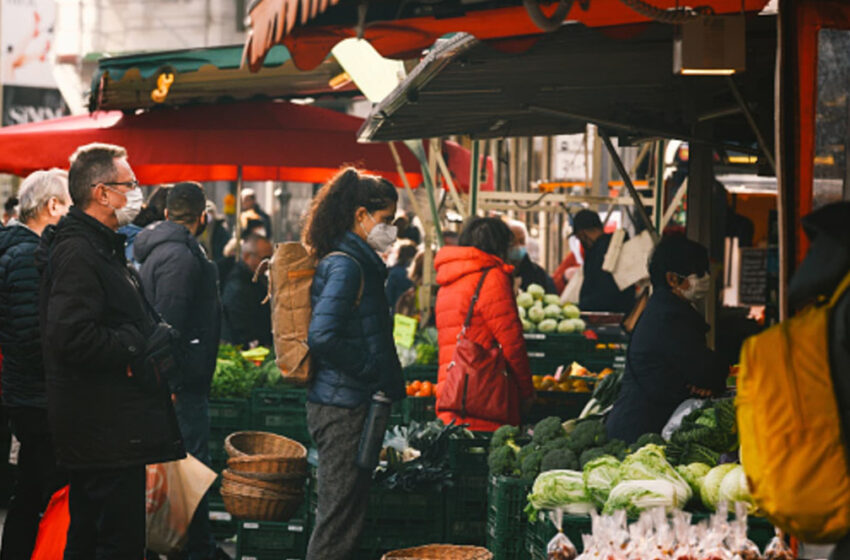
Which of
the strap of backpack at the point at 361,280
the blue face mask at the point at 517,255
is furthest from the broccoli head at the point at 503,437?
the blue face mask at the point at 517,255

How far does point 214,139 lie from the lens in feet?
39.5

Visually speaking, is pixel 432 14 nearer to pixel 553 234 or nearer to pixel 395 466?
pixel 395 466

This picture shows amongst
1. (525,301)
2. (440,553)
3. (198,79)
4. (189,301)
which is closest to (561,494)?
(440,553)

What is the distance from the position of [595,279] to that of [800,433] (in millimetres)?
9593

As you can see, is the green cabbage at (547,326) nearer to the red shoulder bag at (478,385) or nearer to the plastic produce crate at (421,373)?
the plastic produce crate at (421,373)

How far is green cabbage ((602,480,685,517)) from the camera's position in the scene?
493cm

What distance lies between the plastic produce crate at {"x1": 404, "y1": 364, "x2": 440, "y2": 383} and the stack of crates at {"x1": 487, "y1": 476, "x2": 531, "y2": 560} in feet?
14.5

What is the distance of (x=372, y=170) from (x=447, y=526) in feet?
18.4

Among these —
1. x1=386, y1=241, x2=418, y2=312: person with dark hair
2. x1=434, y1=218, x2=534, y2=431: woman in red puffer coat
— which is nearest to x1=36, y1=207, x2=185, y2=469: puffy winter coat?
x1=434, y1=218, x2=534, y2=431: woman in red puffer coat

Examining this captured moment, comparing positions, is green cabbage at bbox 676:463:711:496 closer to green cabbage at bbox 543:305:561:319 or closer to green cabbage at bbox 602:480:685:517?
green cabbage at bbox 602:480:685:517

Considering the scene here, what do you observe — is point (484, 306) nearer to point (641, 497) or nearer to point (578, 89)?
point (578, 89)

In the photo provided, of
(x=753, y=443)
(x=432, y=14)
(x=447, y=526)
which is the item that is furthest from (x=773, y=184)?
(x=753, y=443)

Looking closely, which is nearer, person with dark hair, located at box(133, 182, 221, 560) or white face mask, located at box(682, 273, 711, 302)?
white face mask, located at box(682, 273, 711, 302)

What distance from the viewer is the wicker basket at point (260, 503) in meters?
7.86
